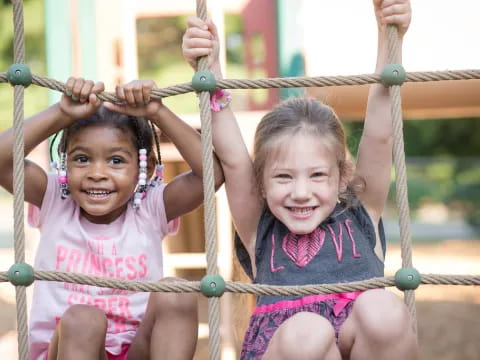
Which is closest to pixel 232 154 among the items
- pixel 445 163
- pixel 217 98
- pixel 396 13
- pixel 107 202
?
pixel 217 98

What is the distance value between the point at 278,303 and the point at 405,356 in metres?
0.27

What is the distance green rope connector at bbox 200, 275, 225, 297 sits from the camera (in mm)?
1174

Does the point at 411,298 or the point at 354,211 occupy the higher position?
the point at 354,211

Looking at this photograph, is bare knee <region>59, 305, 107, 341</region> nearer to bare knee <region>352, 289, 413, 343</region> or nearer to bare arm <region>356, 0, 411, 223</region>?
bare knee <region>352, 289, 413, 343</region>

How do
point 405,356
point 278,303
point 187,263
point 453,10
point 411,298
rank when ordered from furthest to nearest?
point 187,263, point 453,10, point 278,303, point 411,298, point 405,356

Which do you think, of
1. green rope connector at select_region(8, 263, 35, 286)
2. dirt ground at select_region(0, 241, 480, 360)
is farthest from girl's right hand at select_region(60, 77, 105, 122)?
dirt ground at select_region(0, 241, 480, 360)

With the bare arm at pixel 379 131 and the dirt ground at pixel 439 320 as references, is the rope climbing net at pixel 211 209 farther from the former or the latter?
the dirt ground at pixel 439 320

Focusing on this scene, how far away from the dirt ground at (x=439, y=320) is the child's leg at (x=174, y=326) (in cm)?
48

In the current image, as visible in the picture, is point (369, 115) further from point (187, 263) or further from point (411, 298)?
point (187, 263)

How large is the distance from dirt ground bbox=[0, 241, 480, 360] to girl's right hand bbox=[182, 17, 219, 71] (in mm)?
648

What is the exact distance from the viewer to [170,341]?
1217 mm

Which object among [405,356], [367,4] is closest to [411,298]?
[405,356]

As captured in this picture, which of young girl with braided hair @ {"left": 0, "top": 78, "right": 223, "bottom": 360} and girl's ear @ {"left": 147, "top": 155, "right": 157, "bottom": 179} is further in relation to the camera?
girl's ear @ {"left": 147, "top": 155, "right": 157, "bottom": 179}

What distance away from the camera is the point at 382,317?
1.06 metres
